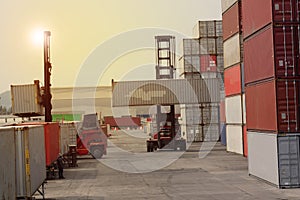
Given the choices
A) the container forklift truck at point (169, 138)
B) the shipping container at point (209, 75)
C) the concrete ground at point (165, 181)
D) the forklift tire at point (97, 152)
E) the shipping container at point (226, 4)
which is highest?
the shipping container at point (226, 4)

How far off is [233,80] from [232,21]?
4.24m

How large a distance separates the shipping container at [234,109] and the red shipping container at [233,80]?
1.46 ft

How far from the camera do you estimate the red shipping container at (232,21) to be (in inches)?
1505

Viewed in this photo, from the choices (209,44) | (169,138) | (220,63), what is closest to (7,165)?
(169,138)

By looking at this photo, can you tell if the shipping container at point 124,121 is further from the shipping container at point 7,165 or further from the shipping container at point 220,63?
the shipping container at point 7,165

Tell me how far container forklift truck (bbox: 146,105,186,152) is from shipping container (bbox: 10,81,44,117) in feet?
47.2

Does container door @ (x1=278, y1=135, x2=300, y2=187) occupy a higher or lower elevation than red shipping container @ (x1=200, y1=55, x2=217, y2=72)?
lower

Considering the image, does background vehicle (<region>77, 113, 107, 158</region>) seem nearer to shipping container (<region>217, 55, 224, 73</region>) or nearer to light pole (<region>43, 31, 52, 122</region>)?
light pole (<region>43, 31, 52, 122</region>)

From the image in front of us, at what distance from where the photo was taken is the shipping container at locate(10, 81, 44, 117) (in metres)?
33.0

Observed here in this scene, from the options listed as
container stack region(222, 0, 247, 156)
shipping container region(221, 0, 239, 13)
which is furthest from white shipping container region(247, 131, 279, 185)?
shipping container region(221, 0, 239, 13)

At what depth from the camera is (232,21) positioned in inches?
1578

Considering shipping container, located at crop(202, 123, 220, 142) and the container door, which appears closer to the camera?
the container door

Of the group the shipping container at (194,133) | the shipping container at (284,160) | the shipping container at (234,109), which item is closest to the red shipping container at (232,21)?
the shipping container at (234,109)

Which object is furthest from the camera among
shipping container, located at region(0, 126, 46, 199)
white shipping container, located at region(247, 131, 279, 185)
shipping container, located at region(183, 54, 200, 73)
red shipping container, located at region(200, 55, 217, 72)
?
shipping container, located at region(183, 54, 200, 73)
